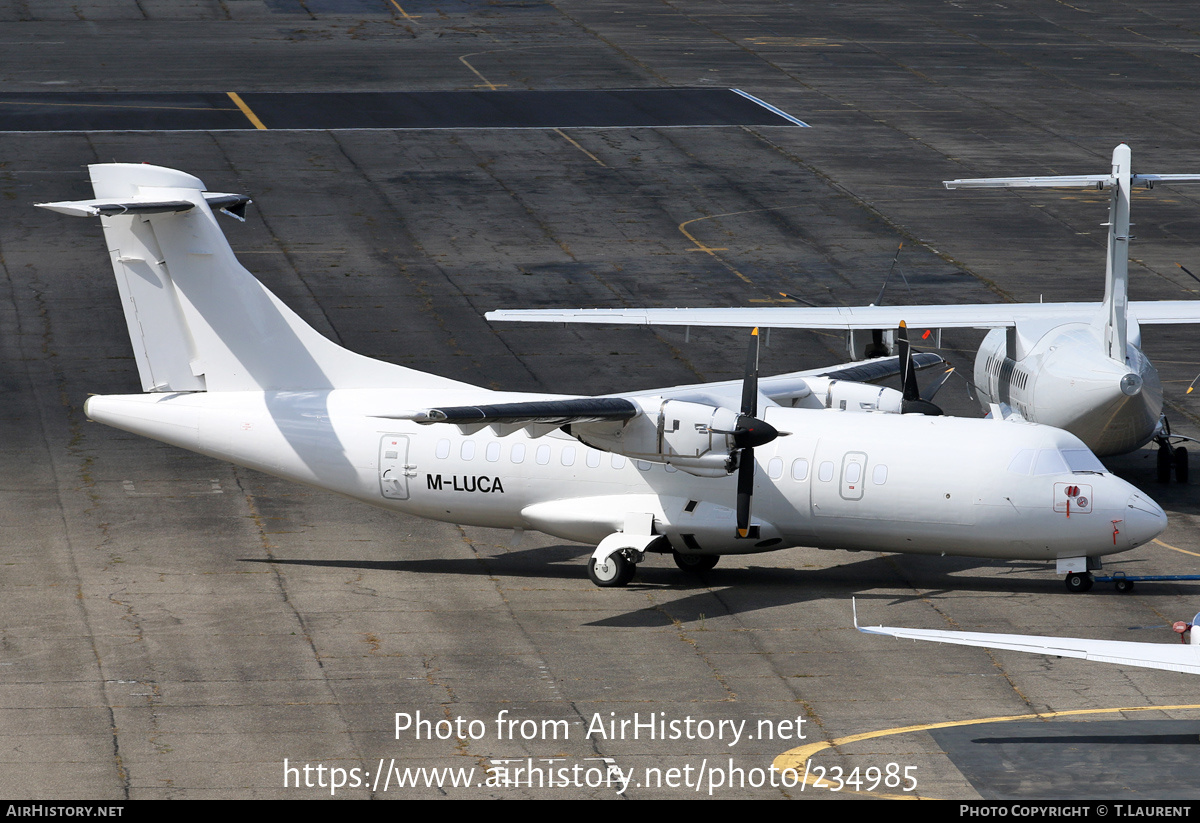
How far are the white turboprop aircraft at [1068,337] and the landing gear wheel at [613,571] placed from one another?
783 cm

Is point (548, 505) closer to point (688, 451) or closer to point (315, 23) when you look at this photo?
point (688, 451)

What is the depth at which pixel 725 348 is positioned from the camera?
161ft

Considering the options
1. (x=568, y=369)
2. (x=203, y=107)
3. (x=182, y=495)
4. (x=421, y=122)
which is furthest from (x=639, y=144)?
(x=182, y=495)

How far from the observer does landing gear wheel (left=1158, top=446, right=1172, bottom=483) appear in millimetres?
37750

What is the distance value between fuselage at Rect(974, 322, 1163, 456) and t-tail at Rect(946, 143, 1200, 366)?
16.8 inches

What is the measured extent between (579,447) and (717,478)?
9.55 feet

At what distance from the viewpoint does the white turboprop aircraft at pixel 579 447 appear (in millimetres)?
29781

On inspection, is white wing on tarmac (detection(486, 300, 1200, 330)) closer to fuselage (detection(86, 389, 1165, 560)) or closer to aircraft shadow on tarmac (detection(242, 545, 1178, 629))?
fuselage (detection(86, 389, 1165, 560))

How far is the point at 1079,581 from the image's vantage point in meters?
30.4

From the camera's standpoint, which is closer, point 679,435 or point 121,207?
point 679,435

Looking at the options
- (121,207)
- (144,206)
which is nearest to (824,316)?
(144,206)

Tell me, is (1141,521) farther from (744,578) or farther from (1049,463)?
(744,578)

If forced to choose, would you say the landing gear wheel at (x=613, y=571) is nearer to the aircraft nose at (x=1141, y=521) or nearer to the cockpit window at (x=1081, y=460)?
the cockpit window at (x=1081, y=460)

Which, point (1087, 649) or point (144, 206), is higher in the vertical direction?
point (144, 206)
